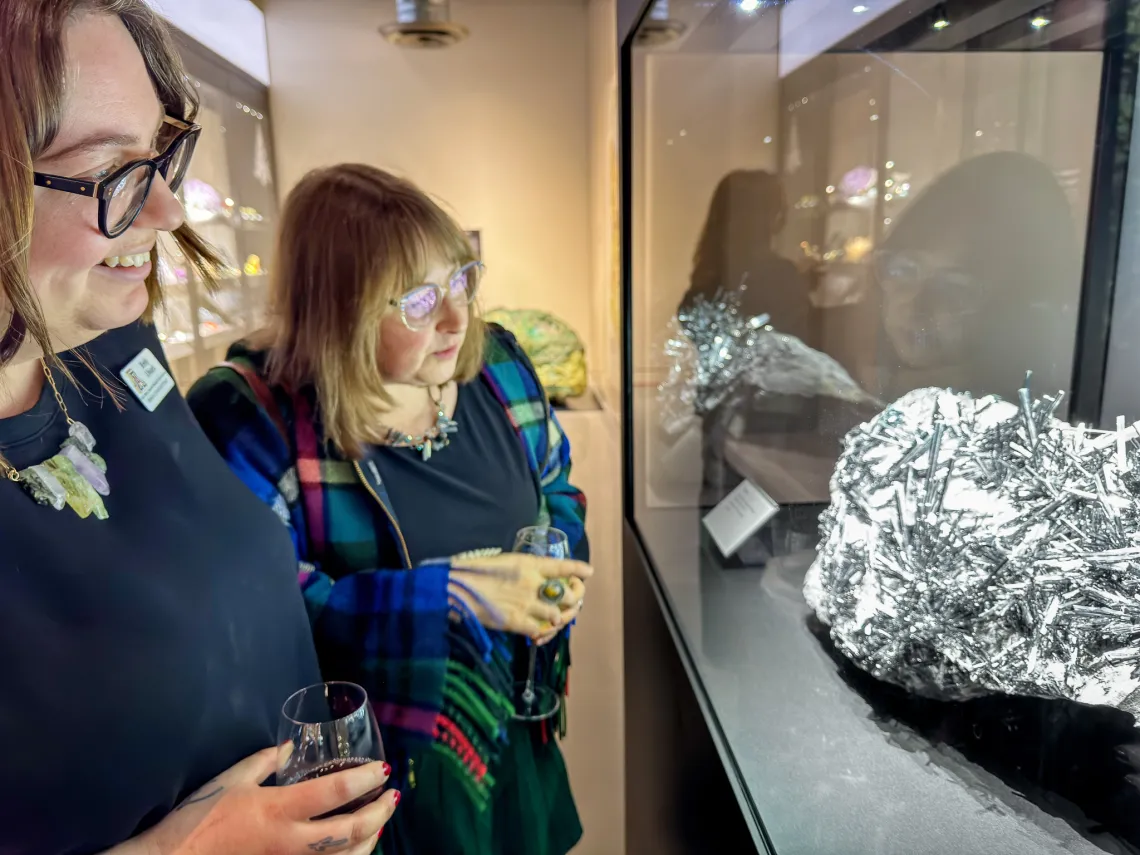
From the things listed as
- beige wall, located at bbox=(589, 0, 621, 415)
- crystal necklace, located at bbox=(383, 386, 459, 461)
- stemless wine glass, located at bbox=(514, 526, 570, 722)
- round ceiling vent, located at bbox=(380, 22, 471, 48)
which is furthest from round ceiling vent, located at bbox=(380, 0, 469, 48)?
stemless wine glass, located at bbox=(514, 526, 570, 722)

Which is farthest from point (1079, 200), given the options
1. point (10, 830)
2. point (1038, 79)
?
point (10, 830)

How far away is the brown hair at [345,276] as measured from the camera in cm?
93

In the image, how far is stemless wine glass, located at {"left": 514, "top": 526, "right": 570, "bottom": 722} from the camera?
40.4 inches

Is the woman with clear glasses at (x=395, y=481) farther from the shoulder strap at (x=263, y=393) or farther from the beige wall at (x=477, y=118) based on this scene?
the beige wall at (x=477, y=118)

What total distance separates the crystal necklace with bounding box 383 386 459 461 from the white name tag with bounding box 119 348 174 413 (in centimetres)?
30

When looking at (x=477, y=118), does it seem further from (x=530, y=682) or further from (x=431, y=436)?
(x=530, y=682)

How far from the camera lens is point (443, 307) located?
98 cm

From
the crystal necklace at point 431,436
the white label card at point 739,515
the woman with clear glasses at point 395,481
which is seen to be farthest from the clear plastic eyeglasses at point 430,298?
the white label card at point 739,515

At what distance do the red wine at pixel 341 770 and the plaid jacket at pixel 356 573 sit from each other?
249 mm

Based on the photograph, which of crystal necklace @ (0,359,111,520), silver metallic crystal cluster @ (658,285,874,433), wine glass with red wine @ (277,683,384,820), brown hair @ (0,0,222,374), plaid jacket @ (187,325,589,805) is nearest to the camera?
brown hair @ (0,0,222,374)

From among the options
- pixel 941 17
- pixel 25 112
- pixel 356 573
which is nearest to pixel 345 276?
pixel 356 573

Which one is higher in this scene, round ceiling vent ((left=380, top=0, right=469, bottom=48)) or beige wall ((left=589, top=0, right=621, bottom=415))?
round ceiling vent ((left=380, top=0, right=469, bottom=48))

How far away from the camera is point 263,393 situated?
3.08 feet

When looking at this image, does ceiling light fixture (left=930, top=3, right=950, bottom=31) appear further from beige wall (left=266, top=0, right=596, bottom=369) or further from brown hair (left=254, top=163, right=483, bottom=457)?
beige wall (left=266, top=0, right=596, bottom=369)
